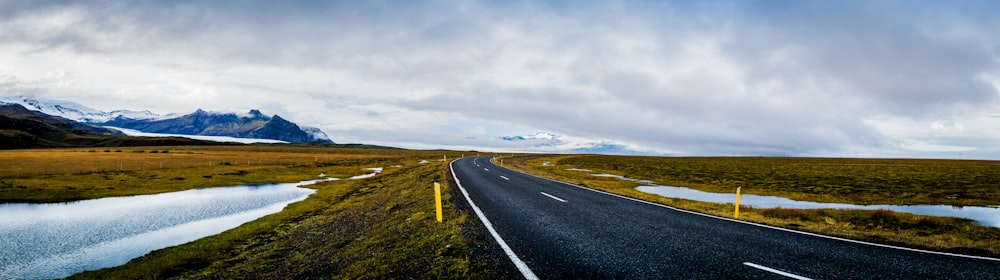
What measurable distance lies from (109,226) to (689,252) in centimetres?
2887

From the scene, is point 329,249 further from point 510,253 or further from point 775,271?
point 775,271

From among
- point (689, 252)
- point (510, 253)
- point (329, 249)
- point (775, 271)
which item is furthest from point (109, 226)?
point (775, 271)

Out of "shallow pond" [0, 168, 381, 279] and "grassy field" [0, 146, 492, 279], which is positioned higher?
"grassy field" [0, 146, 492, 279]

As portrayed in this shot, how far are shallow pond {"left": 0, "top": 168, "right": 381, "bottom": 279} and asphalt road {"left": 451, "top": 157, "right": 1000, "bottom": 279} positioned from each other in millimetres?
16449

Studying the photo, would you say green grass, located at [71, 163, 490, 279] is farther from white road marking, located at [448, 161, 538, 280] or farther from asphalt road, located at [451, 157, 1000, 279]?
asphalt road, located at [451, 157, 1000, 279]

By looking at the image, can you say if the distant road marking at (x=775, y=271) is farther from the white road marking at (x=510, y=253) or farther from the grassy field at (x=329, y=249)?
the grassy field at (x=329, y=249)

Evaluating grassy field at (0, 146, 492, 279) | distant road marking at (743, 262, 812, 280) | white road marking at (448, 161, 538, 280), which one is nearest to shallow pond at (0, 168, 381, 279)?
grassy field at (0, 146, 492, 279)

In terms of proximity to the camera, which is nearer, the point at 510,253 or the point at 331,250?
the point at 510,253

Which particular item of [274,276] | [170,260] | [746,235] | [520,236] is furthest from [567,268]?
[170,260]

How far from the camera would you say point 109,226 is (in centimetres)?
2294

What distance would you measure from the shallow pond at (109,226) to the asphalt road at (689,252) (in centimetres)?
1645

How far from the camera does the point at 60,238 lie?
20125 mm

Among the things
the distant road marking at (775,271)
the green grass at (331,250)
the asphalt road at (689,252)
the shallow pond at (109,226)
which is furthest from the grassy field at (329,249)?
the distant road marking at (775,271)

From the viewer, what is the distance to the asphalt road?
7.59 metres
